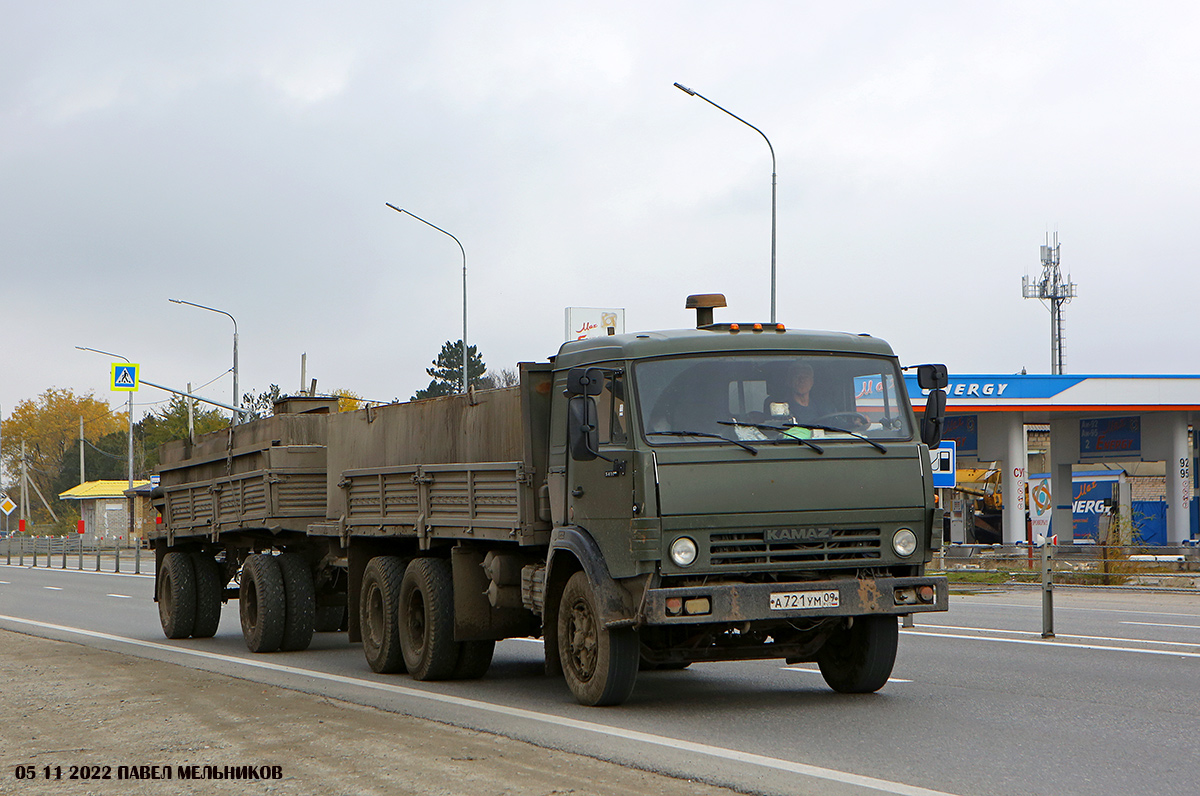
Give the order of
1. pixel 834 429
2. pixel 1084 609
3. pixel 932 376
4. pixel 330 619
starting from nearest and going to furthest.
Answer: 1. pixel 834 429
2. pixel 932 376
3. pixel 330 619
4. pixel 1084 609

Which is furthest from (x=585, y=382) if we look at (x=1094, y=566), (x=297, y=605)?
(x=1094, y=566)

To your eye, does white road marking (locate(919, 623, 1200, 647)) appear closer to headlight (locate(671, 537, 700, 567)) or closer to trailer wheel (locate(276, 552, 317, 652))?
headlight (locate(671, 537, 700, 567))

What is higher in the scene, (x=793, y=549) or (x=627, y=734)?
(x=793, y=549)

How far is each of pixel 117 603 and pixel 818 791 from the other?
21.9 m

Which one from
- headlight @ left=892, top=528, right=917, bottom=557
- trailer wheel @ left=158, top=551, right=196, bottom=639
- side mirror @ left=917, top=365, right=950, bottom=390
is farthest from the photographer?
trailer wheel @ left=158, top=551, right=196, bottom=639

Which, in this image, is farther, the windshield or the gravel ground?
the windshield

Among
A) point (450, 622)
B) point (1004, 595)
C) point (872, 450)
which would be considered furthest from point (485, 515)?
point (1004, 595)

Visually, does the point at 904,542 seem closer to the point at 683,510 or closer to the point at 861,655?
the point at 861,655

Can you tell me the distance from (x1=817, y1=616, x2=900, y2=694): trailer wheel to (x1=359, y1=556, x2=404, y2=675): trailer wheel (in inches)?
157

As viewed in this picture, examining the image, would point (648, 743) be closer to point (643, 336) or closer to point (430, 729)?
point (430, 729)

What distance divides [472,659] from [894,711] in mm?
3957

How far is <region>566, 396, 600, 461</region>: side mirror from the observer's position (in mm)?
9117

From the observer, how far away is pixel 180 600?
17.3 m

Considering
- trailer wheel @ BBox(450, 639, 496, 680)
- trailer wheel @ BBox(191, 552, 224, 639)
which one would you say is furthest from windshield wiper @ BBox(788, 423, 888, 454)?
trailer wheel @ BBox(191, 552, 224, 639)
